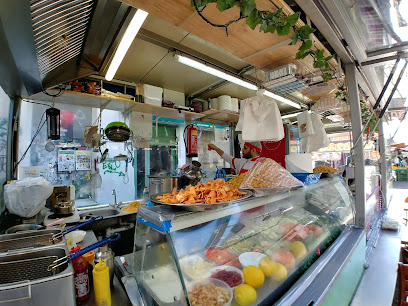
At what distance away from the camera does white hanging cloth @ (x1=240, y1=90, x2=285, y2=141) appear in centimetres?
194

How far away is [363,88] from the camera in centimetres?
365

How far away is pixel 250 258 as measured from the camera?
4.40ft

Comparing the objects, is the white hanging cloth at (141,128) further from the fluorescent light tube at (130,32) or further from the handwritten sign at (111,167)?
the fluorescent light tube at (130,32)

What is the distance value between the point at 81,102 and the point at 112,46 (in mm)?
1932

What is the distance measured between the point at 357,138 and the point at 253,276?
7.95ft

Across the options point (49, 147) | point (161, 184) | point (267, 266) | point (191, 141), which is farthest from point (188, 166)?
point (267, 266)

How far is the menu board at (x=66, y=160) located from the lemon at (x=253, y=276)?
12.7 ft

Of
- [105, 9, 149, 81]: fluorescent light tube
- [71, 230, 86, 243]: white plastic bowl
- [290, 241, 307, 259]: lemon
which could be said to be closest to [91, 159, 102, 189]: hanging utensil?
[71, 230, 86, 243]: white plastic bowl

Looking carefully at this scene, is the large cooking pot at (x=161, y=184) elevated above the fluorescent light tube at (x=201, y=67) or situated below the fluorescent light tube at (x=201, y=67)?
below

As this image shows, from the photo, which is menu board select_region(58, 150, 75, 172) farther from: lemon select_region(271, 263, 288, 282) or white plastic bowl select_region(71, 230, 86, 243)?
lemon select_region(271, 263, 288, 282)

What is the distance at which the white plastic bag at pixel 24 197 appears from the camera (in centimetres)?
197

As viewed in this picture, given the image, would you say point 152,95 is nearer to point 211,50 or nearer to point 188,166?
point 211,50

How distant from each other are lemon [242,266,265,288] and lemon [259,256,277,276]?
2.0 inches

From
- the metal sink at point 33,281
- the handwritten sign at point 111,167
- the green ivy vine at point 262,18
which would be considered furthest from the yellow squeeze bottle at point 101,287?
the handwritten sign at point 111,167
